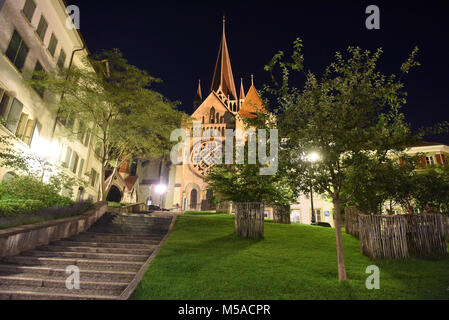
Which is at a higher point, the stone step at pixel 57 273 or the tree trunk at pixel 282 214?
the tree trunk at pixel 282 214

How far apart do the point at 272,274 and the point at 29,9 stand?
68.3 ft

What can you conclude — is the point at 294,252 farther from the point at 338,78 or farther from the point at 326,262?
the point at 338,78

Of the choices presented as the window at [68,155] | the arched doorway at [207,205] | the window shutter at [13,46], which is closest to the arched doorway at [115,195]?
the arched doorway at [207,205]

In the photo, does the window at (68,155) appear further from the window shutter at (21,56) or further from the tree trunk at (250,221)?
the tree trunk at (250,221)

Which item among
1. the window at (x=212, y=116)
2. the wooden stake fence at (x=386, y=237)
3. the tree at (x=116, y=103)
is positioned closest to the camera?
the wooden stake fence at (x=386, y=237)

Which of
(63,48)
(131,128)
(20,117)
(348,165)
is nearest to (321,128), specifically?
(348,165)

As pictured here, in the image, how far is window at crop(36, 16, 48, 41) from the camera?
1716cm

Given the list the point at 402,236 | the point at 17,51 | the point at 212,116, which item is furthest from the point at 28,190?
the point at 212,116

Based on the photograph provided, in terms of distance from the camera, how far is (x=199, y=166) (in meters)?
40.9

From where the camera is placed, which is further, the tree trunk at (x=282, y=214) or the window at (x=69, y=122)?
the window at (x=69, y=122)

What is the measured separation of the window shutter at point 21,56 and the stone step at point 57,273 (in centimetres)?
1302

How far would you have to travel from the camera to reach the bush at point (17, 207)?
10.2m

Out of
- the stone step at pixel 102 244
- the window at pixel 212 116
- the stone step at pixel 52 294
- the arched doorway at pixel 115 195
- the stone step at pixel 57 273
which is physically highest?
the window at pixel 212 116

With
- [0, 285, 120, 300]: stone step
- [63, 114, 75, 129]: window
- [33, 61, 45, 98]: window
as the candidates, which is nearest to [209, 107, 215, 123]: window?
[63, 114, 75, 129]: window
